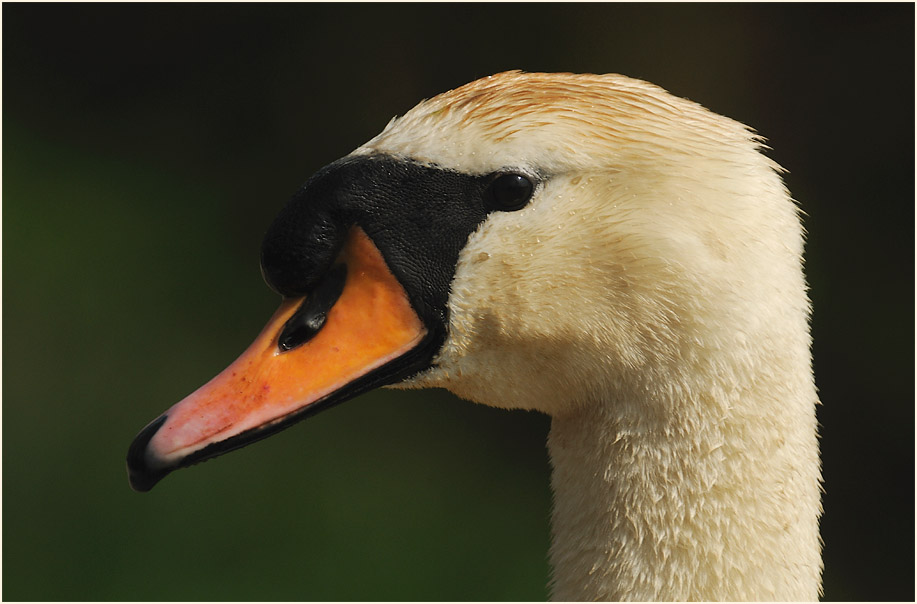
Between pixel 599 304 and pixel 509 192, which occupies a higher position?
pixel 509 192

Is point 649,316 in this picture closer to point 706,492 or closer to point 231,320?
point 706,492

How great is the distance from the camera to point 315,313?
1.26 m

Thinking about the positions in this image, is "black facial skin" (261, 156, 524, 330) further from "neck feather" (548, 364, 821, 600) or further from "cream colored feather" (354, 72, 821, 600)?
"neck feather" (548, 364, 821, 600)

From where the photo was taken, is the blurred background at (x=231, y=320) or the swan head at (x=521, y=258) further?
the blurred background at (x=231, y=320)

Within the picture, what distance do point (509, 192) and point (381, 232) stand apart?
0.15 meters

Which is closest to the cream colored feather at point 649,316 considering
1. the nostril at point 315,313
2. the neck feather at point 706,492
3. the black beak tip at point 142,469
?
the neck feather at point 706,492

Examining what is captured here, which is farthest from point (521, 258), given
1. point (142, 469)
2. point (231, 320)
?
point (231, 320)

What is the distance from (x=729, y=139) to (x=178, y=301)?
314cm

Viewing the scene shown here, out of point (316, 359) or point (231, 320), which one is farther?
point (231, 320)

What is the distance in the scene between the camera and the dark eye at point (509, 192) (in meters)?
1.22

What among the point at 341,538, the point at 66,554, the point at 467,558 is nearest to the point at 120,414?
the point at 66,554

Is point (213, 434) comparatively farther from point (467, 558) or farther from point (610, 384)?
point (467, 558)

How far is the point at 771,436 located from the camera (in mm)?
1250

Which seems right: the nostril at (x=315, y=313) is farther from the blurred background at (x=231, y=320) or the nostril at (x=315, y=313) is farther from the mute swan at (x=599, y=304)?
the blurred background at (x=231, y=320)
